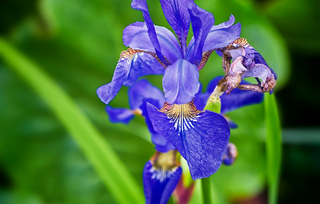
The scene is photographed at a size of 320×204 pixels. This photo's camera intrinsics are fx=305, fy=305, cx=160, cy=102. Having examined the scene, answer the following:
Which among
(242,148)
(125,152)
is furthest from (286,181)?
(125,152)

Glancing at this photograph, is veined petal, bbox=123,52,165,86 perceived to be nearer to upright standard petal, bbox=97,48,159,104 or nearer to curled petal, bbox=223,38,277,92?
upright standard petal, bbox=97,48,159,104

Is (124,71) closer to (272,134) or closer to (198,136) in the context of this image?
(198,136)

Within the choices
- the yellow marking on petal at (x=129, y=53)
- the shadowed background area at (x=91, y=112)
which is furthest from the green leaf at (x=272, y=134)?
the shadowed background area at (x=91, y=112)

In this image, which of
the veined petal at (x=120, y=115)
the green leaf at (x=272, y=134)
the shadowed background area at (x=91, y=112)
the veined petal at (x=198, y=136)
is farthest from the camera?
the shadowed background area at (x=91, y=112)

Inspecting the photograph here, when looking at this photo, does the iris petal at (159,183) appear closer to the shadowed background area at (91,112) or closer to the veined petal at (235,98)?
the veined petal at (235,98)

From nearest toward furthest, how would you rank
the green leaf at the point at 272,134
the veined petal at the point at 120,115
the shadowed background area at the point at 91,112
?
1. the green leaf at the point at 272,134
2. the veined petal at the point at 120,115
3. the shadowed background area at the point at 91,112

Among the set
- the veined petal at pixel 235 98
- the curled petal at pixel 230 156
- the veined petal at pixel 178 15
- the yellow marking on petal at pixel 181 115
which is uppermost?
the veined petal at pixel 178 15

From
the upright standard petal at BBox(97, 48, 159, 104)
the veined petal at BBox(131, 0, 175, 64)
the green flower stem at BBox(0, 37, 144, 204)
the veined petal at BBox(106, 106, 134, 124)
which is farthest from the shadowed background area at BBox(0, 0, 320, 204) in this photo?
the veined petal at BBox(131, 0, 175, 64)

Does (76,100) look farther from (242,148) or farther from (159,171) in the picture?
(159,171)
